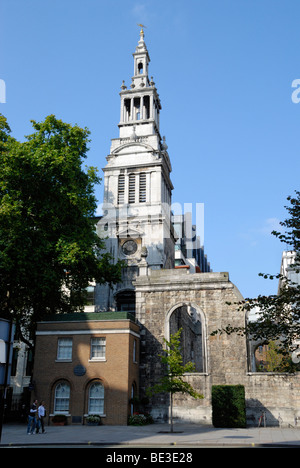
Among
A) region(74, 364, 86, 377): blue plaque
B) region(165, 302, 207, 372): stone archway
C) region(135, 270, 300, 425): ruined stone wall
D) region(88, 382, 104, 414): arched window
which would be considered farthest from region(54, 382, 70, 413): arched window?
region(165, 302, 207, 372): stone archway

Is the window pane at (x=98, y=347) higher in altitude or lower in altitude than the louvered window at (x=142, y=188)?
lower

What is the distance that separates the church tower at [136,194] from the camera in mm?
46312

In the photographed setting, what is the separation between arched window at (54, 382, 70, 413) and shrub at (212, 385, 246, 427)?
30.4ft

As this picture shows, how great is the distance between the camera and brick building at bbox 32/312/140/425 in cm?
2725

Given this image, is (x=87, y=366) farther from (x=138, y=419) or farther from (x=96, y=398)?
(x=138, y=419)

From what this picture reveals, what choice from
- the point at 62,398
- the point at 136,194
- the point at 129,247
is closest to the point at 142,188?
the point at 136,194

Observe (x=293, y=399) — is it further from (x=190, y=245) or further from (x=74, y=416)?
(x=190, y=245)

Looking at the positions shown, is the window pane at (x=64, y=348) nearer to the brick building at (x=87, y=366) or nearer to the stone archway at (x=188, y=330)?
the brick building at (x=87, y=366)

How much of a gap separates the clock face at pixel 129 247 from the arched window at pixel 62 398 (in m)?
20.5

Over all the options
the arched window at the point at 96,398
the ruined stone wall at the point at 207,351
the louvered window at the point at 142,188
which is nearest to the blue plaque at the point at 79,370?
the arched window at the point at 96,398

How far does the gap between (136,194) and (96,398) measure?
1069 inches

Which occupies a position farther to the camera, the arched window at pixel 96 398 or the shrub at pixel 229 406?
the arched window at pixel 96 398

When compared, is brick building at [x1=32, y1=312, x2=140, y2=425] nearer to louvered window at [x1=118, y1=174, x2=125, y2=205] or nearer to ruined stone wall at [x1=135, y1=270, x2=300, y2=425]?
ruined stone wall at [x1=135, y1=270, x2=300, y2=425]
